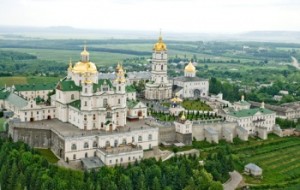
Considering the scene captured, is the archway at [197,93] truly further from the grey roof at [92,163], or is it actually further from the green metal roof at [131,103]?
the grey roof at [92,163]

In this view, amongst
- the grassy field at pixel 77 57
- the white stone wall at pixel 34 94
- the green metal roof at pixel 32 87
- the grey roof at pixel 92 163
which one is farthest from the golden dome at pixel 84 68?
the grassy field at pixel 77 57

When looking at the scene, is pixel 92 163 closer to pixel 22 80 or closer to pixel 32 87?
pixel 32 87

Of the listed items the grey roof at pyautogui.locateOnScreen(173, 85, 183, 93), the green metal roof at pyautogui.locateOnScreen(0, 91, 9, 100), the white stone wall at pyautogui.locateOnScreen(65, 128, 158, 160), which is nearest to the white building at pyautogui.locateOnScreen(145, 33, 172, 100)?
the grey roof at pyautogui.locateOnScreen(173, 85, 183, 93)

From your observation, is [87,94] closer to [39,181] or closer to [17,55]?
[39,181]

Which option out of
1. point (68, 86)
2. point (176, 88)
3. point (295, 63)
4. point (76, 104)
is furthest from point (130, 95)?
point (295, 63)

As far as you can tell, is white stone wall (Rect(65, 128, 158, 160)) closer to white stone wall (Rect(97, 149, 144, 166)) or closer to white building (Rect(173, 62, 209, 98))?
white stone wall (Rect(97, 149, 144, 166))

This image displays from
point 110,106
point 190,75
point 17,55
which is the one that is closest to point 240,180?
point 110,106
